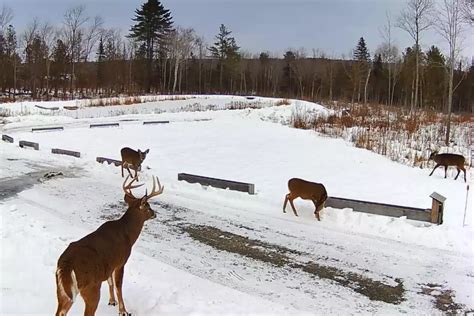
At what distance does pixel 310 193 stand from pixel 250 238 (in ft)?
5.23

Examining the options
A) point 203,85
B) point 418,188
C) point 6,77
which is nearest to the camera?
point 418,188

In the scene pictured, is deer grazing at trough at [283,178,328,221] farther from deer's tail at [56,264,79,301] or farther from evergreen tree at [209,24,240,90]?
evergreen tree at [209,24,240,90]

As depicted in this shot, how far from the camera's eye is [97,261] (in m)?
3.58

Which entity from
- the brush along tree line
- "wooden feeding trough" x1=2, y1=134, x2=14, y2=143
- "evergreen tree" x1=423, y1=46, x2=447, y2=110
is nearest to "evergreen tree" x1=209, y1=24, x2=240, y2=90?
the brush along tree line

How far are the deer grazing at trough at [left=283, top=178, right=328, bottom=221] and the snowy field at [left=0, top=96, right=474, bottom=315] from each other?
238 millimetres

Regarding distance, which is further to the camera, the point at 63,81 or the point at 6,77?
the point at 63,81

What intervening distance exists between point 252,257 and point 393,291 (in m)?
1.77

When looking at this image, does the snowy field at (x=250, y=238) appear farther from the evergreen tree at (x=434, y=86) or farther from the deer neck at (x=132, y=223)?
the evergreen tree at (x=434, y=86)

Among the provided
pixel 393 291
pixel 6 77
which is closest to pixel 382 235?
pixel 393 291

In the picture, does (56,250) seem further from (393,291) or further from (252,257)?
(393,291)

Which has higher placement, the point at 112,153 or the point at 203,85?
the point at 203,85

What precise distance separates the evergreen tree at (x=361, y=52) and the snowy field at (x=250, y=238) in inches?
2341

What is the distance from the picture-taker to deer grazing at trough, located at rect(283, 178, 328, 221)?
25.0 feet

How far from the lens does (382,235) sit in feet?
22.5
